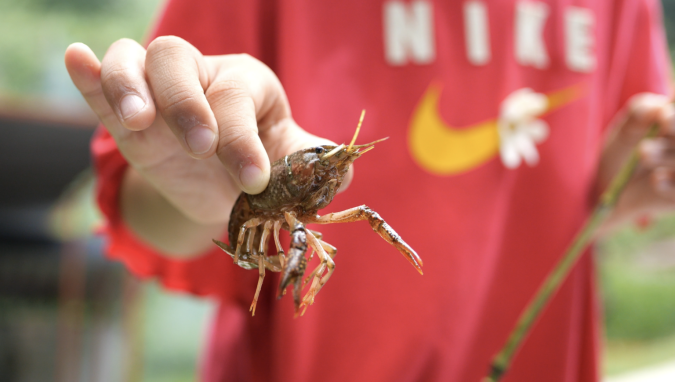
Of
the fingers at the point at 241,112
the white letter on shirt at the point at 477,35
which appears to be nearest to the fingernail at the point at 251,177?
the fingers at the point at 241,112

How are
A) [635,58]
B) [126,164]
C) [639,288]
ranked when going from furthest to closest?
[639,288]
[635,58]
[126,164]

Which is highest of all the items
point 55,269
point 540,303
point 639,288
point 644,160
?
point 644,160

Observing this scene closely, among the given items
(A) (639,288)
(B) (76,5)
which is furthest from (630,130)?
(A) (639,288)

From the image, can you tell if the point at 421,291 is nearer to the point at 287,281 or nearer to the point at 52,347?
the point at 287,281

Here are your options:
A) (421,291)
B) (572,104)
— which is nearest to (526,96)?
(572,104)

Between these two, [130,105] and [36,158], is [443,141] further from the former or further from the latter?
[36,158]

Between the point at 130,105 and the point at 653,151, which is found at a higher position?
the point at 130,105
